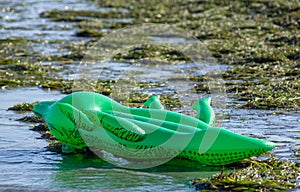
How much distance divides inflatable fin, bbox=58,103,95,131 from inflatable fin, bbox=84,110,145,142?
0.09 metres

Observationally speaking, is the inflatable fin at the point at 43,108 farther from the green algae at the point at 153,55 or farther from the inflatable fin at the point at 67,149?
the green algae at the point at 153,55

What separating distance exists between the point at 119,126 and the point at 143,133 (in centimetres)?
24

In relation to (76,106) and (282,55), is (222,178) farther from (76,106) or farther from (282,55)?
(282,55)

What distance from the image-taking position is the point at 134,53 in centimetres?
1570

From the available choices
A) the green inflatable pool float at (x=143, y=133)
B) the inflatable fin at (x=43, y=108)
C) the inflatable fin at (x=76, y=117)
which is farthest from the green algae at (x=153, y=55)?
the inflatable fin at (x=76, y=117)

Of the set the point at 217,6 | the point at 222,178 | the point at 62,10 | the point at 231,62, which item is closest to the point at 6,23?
the point at 62,10

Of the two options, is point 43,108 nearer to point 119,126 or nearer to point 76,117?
point 76,117

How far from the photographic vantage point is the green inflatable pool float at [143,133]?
7645 millimetres

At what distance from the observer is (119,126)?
7941mm

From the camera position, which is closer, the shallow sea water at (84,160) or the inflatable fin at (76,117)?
the shallow sea water at (84,160)

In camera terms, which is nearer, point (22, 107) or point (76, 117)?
point (76, 117)

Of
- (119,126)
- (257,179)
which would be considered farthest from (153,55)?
(257,179)

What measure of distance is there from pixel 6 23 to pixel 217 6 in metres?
5.56

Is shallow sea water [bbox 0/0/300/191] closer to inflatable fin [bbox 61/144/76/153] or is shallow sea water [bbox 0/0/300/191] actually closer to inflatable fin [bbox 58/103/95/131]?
inflatable fin [bbox 61/144/76/153]
